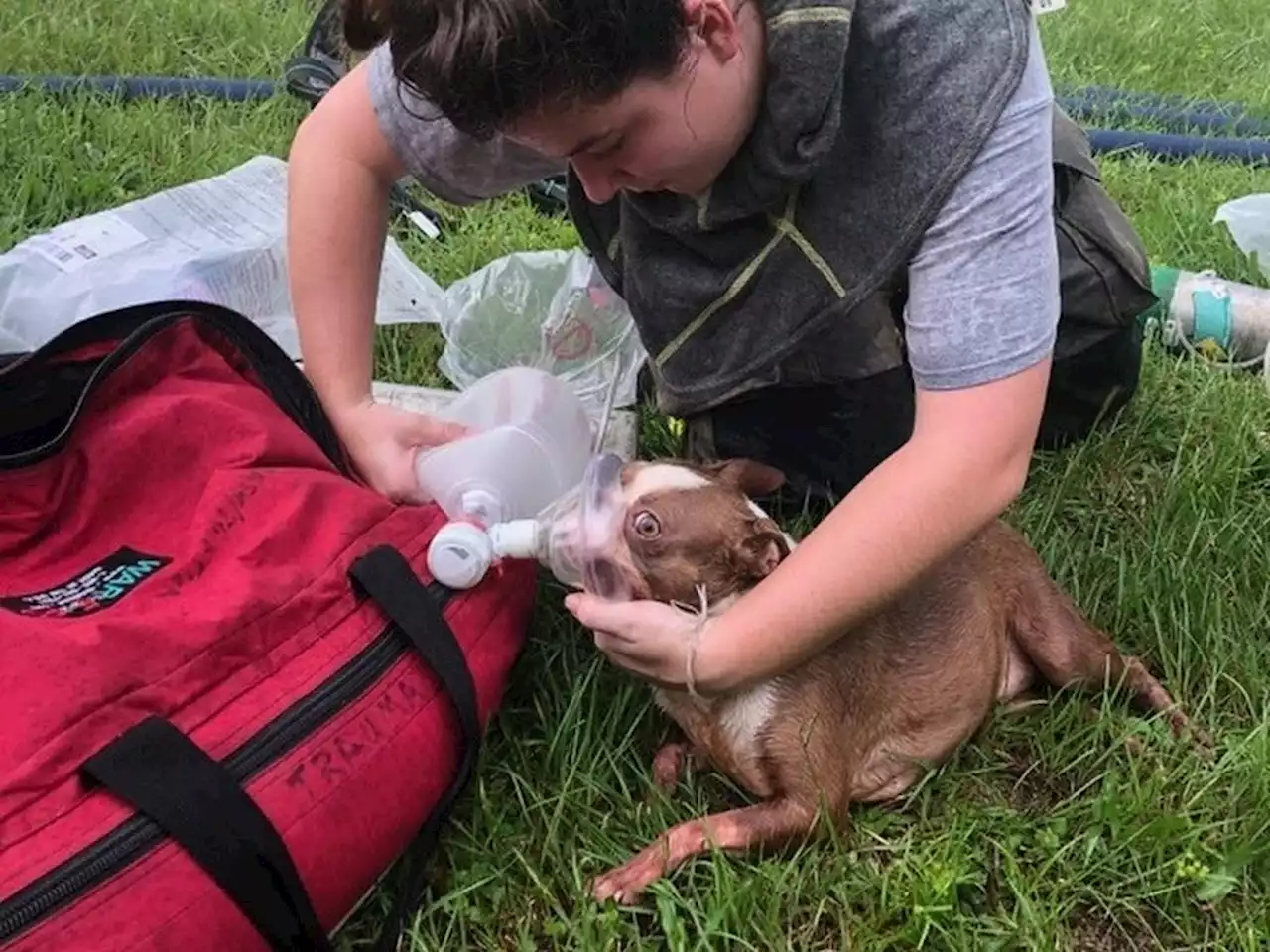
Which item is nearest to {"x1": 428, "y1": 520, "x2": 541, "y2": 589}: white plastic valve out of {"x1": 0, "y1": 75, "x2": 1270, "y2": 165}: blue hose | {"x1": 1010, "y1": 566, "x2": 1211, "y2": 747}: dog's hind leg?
{"x1": 1010, "y1": 566, "x2": 1211, "y2": 747}: dog's hind leg

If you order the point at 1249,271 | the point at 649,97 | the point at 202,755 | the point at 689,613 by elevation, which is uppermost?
the point at 649,97

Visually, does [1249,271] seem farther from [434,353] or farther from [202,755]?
[202,755]

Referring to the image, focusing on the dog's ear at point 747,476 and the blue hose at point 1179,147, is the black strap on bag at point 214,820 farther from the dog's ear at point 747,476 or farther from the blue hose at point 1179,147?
the blue hose at point 1179,147

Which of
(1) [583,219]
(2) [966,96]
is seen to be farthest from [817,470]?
(2) [966,96]

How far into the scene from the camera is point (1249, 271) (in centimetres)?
344

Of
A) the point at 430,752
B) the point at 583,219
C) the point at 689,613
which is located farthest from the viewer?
the point at 583,219

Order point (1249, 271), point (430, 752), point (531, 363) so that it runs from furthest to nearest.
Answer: point (1249, 271) < point (531, 363) < point (430, 752)

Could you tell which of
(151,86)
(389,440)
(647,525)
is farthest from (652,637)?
(151,86)

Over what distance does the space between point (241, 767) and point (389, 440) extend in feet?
2.22

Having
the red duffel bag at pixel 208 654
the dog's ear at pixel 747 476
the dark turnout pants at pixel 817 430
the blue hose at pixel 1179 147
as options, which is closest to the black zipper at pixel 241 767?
the red duffel bag at pixel 208 654

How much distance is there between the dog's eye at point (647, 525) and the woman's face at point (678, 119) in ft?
1.32

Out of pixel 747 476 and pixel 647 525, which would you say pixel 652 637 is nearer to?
pixel 647 525

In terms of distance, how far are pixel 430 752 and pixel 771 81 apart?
0.86 m

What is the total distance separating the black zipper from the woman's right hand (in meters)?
0.26
